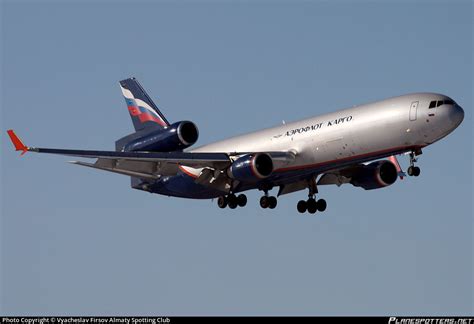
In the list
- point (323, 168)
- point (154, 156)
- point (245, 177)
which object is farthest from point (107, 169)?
point (323, 168)

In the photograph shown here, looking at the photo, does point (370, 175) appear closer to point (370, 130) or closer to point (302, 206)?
point (302, 206)

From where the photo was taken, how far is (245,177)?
62688mm

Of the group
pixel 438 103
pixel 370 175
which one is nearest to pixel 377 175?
pixel 370 175

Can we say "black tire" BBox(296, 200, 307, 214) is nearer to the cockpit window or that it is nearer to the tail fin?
the tail fin

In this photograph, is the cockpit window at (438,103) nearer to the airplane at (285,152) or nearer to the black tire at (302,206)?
the airplane at (285,152)

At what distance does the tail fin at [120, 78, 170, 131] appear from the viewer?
237 feet

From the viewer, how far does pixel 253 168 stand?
62.3m

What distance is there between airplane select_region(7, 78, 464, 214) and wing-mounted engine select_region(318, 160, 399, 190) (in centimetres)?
6

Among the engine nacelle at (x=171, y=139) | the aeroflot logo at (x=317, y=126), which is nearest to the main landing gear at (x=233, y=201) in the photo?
the engine nacelle at (x=171, y=139)

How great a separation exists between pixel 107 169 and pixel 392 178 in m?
16.7

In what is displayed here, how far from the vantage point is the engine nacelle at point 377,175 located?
220ft

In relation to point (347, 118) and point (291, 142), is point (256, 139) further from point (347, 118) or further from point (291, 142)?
point (347, 118)

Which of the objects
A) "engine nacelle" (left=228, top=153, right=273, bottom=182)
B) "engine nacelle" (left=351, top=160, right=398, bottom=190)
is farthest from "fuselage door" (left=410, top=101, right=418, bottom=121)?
"engine nacelle" (left=351, top=160, right=398, bottom=190)

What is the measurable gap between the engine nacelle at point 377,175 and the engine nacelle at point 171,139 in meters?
10.1
